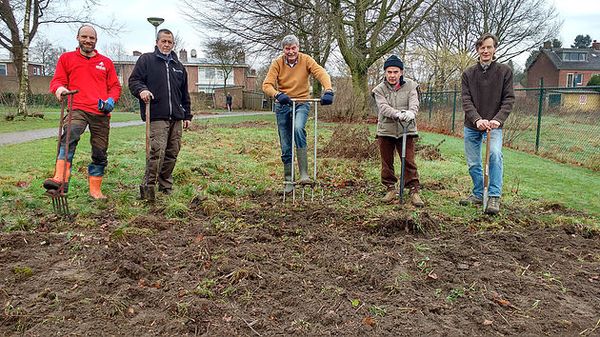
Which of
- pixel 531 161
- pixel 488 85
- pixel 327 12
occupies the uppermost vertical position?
pixel 327 12

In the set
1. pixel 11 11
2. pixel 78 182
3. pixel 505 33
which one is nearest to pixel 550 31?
pixel 505 33

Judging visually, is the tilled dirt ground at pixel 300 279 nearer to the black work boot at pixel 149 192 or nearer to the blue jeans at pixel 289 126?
the black work boot at pixel 149 192

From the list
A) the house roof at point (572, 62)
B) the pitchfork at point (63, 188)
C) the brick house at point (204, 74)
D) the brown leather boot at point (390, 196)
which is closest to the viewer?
the pitchfork at point (63, 188)

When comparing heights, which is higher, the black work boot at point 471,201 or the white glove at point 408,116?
the white glove at point 408,116

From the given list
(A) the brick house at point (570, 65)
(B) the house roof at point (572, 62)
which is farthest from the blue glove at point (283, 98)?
(B) the house roof at point (572, 62)

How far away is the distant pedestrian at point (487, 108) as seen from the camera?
5.21 metres

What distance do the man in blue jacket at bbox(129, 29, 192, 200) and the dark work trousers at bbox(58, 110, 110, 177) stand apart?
19.8 inches

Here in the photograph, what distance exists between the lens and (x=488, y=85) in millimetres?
5367

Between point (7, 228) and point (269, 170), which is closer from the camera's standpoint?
point (7, 228)

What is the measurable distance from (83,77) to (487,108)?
4.48 metres

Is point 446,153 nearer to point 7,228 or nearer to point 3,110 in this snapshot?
point 7,228

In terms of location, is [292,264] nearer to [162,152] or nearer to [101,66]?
[162,152]

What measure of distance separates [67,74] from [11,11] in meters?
20.2

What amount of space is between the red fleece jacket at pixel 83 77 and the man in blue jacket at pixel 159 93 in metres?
0.33
